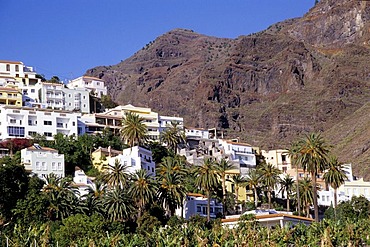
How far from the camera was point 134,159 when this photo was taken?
104 metres

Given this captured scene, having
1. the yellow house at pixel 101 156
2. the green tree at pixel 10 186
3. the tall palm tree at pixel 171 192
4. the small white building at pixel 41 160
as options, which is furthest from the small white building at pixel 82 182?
the green tree at pixel 10 186

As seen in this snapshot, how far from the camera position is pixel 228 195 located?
111m

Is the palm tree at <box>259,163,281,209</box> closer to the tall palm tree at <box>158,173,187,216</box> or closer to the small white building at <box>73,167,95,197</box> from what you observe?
the tall palm tree at <box>158,173,187,216</box>

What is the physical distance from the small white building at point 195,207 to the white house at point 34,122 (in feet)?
94.9

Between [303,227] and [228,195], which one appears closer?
[303,227]

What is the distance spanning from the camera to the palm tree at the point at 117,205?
84.0 metres

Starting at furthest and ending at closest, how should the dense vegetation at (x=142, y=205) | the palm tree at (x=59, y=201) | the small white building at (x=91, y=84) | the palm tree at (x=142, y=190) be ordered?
the small white building at (x=91, y=84) → the palm tree at (x=142, y=190) → the palm tree at (x=59, y=201) → the dense vegetation at (x=142, y=205)

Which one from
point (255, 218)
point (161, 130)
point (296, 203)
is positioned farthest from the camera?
point (161, 130)

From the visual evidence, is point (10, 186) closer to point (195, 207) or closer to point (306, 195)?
point (195, 207)

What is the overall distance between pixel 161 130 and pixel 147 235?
210ft

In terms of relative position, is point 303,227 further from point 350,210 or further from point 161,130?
point 161,130

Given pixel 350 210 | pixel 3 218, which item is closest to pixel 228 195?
pixel 350 210

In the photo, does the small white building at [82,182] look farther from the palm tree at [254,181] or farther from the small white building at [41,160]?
the palm tree at [254,181]

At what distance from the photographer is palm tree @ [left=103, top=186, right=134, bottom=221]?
8400 centimetres
